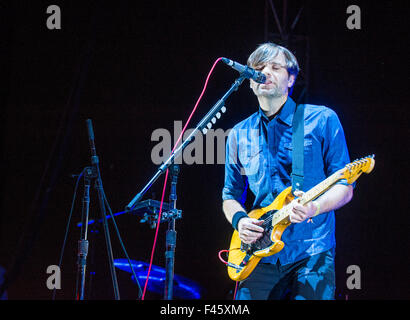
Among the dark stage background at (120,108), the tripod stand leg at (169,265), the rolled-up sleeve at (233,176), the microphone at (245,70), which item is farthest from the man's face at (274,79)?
the dark stage background at (120,108)

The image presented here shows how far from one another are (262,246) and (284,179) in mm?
446

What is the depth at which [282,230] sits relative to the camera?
2.60m

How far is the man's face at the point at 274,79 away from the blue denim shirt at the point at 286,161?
118 millimetres

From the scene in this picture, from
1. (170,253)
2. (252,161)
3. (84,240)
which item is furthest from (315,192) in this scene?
(84,240)

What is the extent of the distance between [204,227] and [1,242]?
211cm

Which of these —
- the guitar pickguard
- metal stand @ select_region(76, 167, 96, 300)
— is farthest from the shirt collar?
metal stand @ select_region(76, 167, 96, 300)

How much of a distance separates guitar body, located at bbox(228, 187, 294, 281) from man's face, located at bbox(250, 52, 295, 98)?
700 mm

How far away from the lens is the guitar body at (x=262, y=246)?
255cm

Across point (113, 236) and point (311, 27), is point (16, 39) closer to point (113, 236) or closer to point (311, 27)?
point (113, 236)

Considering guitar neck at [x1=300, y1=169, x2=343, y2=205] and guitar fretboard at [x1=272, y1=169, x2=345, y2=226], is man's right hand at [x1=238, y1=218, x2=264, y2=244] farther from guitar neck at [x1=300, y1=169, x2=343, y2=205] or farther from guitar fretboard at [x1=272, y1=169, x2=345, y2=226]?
guitar neck at [x1=300, y1=169, x2=343, y2=205]

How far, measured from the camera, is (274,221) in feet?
8.55

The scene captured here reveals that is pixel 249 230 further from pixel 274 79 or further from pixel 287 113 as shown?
pixel 274 79

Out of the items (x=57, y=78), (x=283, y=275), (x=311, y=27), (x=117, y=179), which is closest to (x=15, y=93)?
(x=57, y=78)

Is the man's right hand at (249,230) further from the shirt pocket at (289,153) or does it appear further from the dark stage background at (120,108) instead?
the dark stage background at (120,108)
